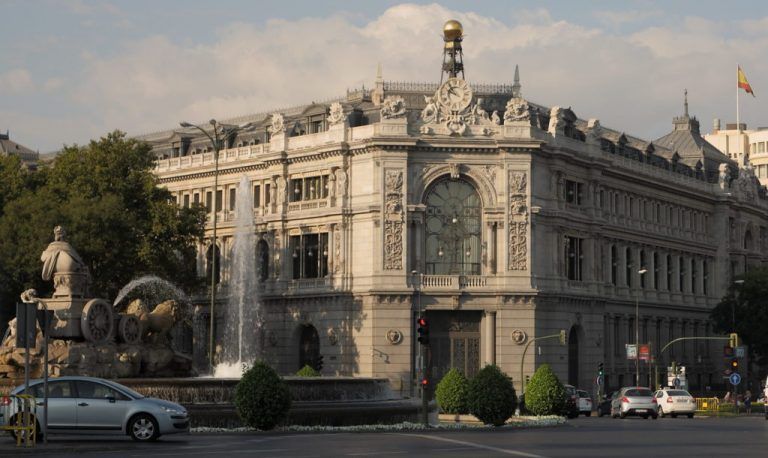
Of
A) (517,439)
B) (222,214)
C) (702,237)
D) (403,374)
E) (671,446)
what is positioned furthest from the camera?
(702,237)

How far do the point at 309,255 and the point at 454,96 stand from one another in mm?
12917

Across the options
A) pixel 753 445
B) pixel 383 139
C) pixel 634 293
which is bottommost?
pixel 753 445

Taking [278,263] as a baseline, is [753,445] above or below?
below

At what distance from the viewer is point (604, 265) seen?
315 ft

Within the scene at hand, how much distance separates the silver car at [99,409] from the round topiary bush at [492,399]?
41.9ft

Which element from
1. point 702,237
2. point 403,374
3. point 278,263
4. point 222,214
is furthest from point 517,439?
point 702,237

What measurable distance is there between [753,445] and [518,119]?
5171 cm

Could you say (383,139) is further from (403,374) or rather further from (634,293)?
(634,293)

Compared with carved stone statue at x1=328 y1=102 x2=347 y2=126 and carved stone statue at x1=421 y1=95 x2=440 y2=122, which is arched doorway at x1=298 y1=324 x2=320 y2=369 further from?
carved stone statue at x1=421 y1=95 x2=440 y2=122

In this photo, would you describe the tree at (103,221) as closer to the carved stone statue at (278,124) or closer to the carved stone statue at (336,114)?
the carved stone statue at (278,124)

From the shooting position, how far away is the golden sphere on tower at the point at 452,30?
307 feet

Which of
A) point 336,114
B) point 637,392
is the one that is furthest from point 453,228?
point 637,392

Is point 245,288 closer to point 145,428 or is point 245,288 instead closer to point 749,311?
point 749,311

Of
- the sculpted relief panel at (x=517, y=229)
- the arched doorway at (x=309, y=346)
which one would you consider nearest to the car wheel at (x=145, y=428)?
the sculpted relief panel at (x=517, y=229)
